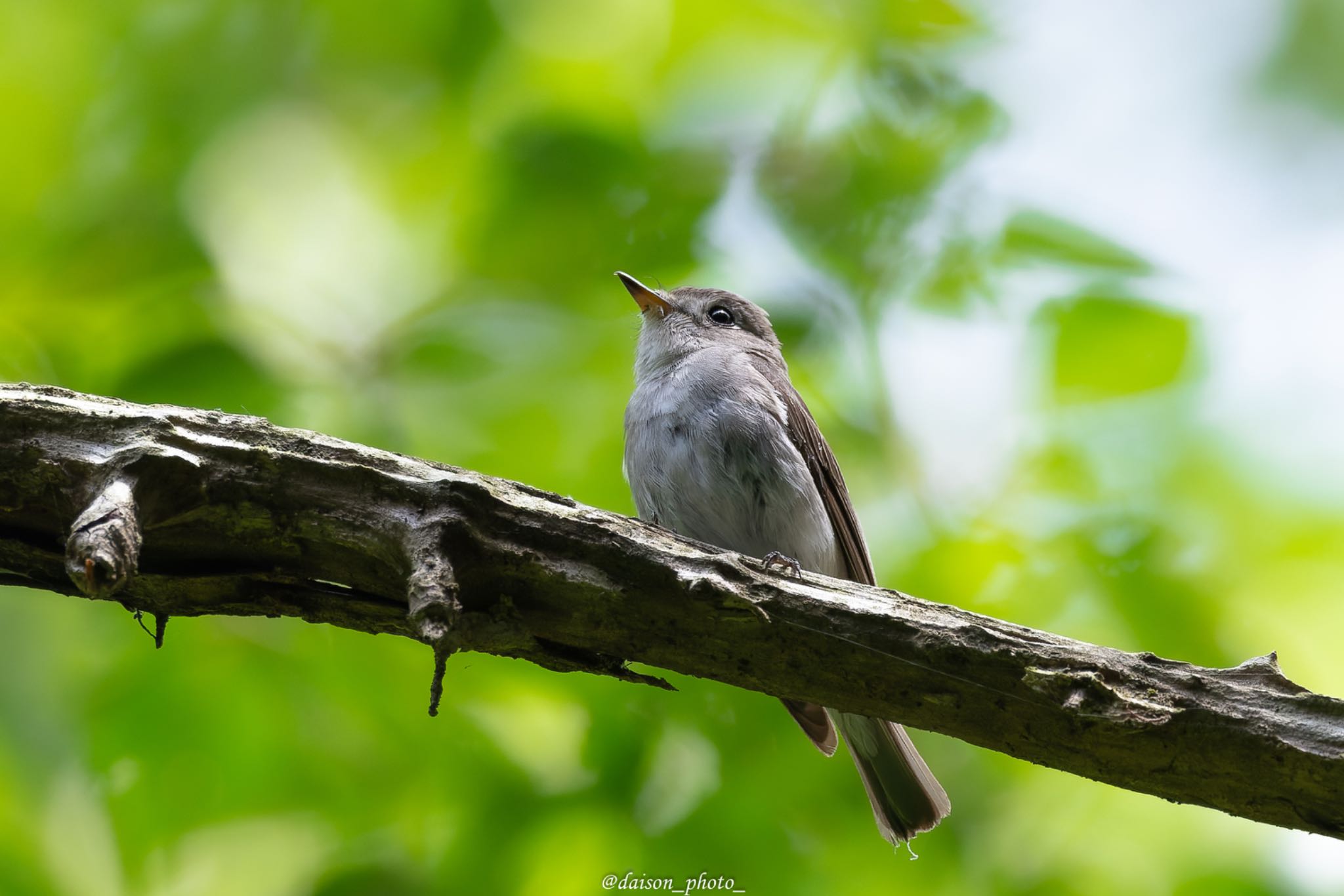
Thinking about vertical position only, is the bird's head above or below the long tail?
above

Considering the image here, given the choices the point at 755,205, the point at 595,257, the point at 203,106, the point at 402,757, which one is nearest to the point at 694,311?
the point at 755,205

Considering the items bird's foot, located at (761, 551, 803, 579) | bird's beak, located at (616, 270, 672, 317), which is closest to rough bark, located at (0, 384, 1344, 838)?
bird's foot, located at (761, 551, 803, 579)

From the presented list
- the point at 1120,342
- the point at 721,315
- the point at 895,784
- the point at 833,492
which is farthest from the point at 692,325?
the point at 895,784

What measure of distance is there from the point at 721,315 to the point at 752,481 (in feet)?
6.67

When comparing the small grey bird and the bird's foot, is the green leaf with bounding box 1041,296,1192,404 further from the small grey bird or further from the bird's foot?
the bird's foot

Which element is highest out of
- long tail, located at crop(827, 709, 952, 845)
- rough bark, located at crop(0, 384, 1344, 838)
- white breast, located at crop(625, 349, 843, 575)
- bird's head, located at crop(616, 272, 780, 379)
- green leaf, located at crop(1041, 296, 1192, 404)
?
bird's head, located at crop(616, 272, 780, 379)

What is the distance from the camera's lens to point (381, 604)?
116 inches

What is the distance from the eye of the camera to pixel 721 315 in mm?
6625

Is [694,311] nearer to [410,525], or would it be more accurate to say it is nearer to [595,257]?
[595,257]

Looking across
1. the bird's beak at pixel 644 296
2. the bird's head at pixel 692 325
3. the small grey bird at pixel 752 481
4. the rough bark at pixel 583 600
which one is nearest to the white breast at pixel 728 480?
the small grey bird at pixel 752 481

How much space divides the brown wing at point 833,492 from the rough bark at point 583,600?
2.01 metres

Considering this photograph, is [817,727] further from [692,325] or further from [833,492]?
[692,325]

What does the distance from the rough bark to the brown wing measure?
6.61 feet

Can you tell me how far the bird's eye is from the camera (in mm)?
6586
